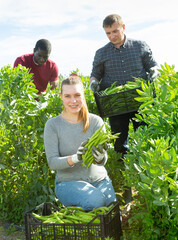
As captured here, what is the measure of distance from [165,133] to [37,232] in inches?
55.8

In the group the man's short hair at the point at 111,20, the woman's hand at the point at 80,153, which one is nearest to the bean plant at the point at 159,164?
the woman's hand at the point at 80,153

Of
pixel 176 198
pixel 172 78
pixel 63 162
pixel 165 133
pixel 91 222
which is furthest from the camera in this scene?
pixel 63 162

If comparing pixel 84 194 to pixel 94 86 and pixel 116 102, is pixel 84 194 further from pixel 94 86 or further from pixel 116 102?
pixel 94 86

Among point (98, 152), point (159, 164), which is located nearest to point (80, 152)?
point (98, 152)

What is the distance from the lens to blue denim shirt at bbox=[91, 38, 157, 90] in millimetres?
4977

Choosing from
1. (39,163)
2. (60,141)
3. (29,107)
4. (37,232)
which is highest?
(29,107)

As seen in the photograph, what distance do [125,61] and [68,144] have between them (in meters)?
1.93

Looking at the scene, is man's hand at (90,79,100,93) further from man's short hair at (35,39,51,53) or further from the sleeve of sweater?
man's short hair at (35,39,51,53)

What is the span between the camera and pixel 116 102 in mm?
4406

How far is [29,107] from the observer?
447 cm

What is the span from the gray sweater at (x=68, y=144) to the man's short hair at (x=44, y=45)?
10.3ft

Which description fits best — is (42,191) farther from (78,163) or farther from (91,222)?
(91,222)

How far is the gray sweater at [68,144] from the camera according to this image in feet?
11.4

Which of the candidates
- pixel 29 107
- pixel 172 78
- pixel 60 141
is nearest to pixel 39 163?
pixel 29 107
